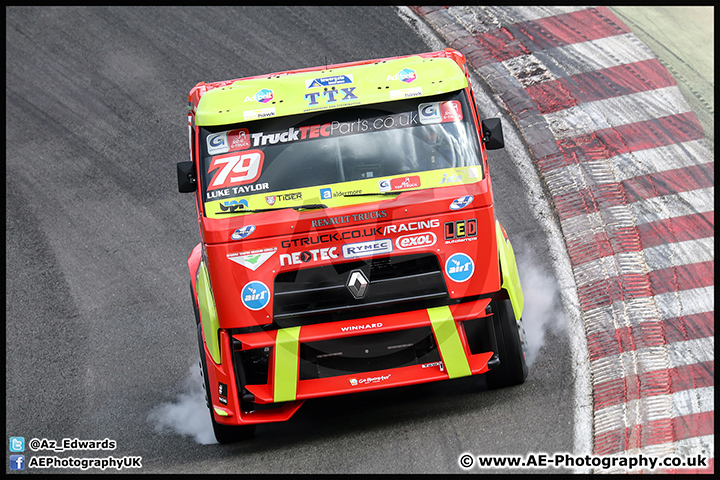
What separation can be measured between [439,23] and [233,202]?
24.0ft

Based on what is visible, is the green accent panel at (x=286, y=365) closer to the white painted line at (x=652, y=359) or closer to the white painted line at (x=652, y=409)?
the white painted line at (x=652, y=409)

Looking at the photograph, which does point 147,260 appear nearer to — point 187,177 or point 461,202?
point 187,177

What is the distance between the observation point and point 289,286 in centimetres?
742

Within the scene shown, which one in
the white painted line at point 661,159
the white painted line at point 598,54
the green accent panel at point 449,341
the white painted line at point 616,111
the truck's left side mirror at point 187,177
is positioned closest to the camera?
the green accent panel at point 449,341

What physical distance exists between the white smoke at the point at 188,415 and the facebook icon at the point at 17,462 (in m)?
1.19

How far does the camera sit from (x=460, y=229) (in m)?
7.39

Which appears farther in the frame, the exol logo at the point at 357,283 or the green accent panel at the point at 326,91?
the green accent panel at the point at 326,91

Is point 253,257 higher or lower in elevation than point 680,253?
higher

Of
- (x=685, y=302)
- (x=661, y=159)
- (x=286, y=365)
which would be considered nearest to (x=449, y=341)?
(x=286, y=365)

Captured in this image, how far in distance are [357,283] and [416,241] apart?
589 mm

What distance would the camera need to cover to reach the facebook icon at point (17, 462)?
8250 millimetres

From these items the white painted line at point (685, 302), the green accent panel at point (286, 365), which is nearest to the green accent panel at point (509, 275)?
the green accent panel at point (286, 365)

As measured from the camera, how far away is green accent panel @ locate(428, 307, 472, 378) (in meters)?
7.38

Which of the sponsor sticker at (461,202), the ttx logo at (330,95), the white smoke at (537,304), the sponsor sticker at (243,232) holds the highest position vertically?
the ttx logo at (330,95)
